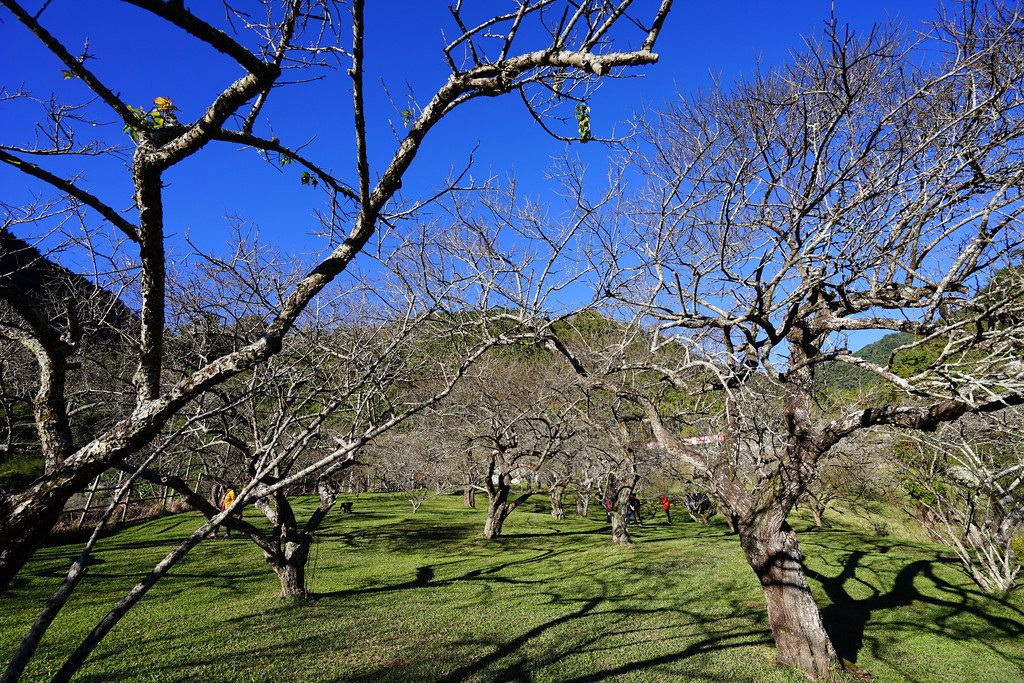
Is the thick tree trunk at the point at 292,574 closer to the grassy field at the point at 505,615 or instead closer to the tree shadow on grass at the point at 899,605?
the grassy field at the point at 505,615

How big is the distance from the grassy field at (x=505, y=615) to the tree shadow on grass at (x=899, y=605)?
4 cm

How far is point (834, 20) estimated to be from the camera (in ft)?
13.0

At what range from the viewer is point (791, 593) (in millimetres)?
5953

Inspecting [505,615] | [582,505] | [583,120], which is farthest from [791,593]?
[582,505]

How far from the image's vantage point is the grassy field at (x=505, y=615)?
6.23 meters

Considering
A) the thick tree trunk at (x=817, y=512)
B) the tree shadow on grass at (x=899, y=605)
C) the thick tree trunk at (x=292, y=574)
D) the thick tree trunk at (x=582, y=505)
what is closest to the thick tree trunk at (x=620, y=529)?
the tree shadow on grass at (x=899, y=605)

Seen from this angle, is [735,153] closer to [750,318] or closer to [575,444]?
[750,318]

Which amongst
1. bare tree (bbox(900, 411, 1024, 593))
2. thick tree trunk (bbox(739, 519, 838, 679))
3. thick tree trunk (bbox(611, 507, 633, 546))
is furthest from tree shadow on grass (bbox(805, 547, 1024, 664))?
thick tree trunk (bbox(611, 507, 633, 546))

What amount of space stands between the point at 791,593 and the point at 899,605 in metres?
5.15

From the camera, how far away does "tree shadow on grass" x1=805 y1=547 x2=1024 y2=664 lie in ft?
25.2

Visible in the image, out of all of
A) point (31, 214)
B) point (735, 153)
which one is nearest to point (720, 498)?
point (735, 153)

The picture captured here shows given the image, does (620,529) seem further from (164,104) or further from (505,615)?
(164,104)

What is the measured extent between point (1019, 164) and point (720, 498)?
4489mm

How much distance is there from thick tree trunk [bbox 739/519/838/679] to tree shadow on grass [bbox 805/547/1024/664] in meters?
1.01
